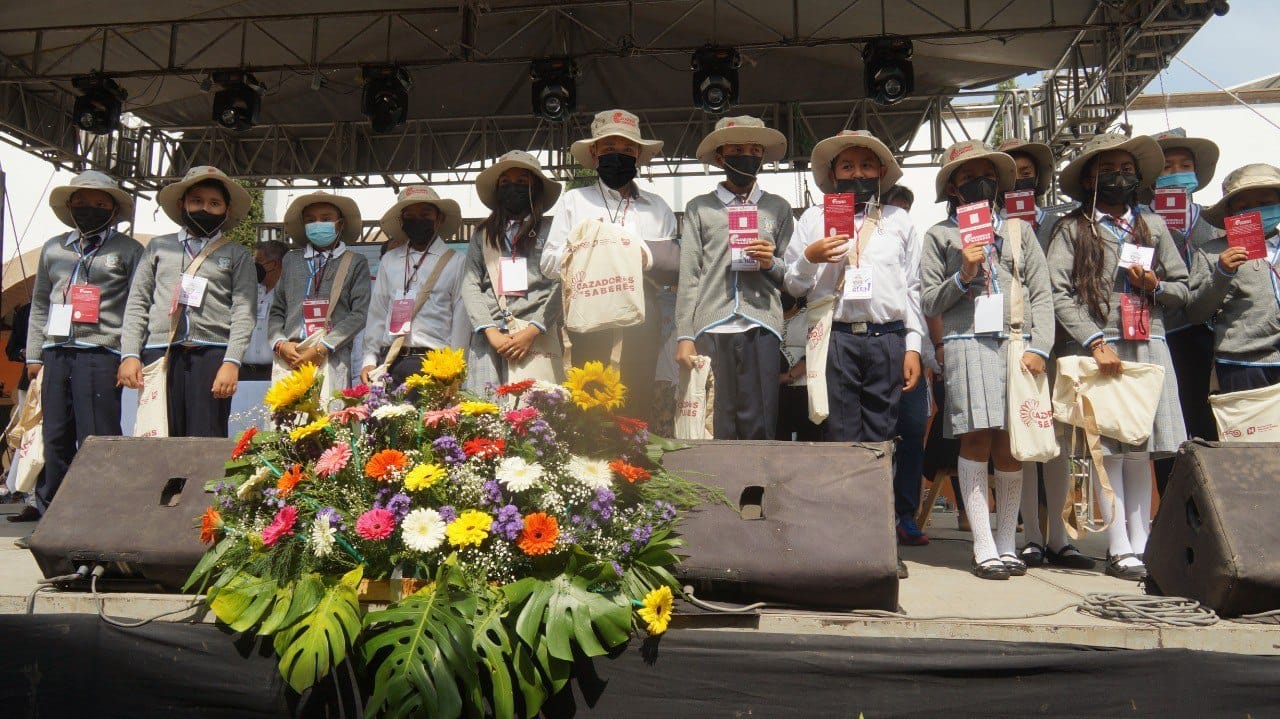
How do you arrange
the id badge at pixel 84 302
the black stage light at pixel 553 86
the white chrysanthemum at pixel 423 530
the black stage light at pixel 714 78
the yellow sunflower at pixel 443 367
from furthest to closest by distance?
1. the black stage light at pixel 553 86
2. the black stage light at pixel 714 78
3. the id badge at pixel 84 302
4. the yellow sunflower at pixel 443 367
5. the white chrysanthemum at pixel 423 530

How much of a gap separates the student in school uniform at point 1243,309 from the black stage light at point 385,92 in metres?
6.90

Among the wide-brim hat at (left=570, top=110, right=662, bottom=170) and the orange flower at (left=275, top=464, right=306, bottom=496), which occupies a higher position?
the wide-brim hat at (left=570, top=110, right=662, bottom=170)

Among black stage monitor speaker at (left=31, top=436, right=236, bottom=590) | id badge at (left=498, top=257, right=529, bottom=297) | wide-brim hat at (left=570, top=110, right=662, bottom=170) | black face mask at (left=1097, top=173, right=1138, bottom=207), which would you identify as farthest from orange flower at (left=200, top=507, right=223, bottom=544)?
black face mask at (left=1097, top=173, right=1138, bottom=207)

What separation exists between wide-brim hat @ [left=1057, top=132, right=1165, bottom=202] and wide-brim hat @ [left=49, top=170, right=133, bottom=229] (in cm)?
471

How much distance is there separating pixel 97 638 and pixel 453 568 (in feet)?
4.09

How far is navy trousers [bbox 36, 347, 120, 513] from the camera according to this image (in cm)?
478

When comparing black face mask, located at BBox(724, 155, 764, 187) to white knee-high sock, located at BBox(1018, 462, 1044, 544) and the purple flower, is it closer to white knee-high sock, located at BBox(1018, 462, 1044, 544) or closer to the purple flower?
white knee-high sock, located at BBox(1018, 462, 1044, 544)

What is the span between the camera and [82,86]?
8875mm

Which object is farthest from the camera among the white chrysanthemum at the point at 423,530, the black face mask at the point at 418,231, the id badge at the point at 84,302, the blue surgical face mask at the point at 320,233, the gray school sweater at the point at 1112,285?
the blue surgical face mask at the point at 320,233

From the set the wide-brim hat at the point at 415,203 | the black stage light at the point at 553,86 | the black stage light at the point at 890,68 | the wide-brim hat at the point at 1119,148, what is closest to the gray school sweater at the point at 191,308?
the wide-brim hat at the point at 415,203

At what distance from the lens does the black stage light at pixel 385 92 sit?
8797 mm

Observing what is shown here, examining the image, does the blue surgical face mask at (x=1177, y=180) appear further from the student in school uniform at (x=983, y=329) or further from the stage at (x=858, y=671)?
the stage at (x=858, y=671)

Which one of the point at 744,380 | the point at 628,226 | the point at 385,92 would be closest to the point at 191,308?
the point at 628,226

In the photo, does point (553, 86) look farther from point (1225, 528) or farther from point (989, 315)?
point (1225, 528)
